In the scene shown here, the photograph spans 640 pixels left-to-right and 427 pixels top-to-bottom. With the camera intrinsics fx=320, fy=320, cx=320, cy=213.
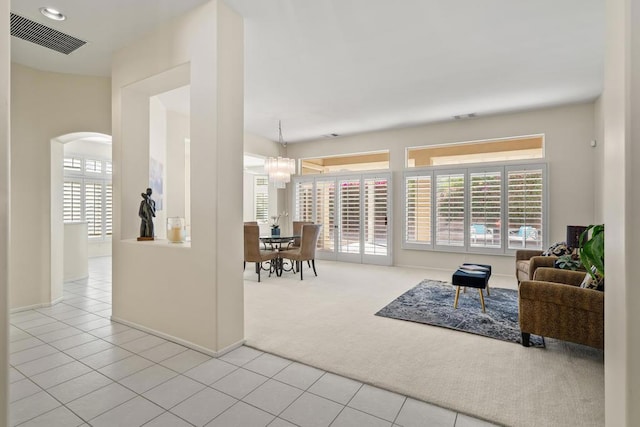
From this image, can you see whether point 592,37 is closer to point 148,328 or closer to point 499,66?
point 499,66

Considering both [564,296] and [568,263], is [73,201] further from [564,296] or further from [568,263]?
[568,263]

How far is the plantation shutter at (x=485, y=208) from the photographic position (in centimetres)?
580

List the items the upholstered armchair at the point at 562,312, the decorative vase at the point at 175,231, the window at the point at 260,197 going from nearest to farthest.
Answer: the upholstered armchair at the point at 562,312, the decorative vase at the point at 175,231, the window at the point at 260,197

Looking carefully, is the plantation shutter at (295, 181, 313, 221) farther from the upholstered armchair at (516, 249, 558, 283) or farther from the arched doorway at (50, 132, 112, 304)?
the upholstered armchair at (516, 249, 558, 283)

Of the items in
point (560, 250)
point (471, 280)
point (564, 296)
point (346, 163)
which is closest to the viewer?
point (564, 296)

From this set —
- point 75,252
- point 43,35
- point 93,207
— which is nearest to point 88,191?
point 93,207

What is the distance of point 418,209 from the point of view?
6605mm

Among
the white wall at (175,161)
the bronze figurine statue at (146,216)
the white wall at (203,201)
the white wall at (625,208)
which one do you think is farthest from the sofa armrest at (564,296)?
the white wall at (175,161)

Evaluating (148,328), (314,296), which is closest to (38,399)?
(148,328)

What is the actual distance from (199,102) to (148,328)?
7.37 feet

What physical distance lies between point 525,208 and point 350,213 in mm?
3402

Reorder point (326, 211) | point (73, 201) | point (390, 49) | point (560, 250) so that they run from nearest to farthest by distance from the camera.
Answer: point (390, 49), point (560, 250), point (326, 211), point (73, 201)

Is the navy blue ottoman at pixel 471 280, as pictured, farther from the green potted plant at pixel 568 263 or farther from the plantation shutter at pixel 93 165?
the plantation shutter at pixel 93 165

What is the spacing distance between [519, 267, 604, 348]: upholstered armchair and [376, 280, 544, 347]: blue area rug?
32cm
